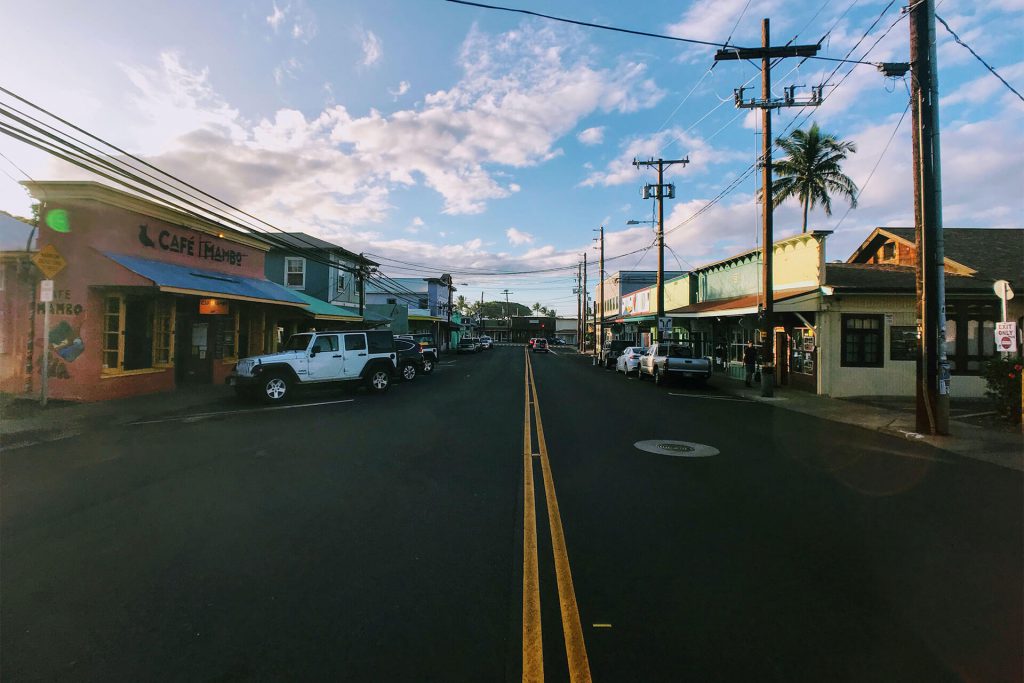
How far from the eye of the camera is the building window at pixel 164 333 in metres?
17.0

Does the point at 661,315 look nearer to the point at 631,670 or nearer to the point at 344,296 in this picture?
the point at 344,296

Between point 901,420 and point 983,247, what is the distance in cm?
1333

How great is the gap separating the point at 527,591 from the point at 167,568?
288cm

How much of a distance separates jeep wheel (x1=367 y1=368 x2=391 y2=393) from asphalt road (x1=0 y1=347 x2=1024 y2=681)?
876 cm

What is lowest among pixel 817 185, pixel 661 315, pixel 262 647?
pixel 262 647

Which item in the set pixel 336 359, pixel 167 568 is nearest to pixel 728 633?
pixel 167 568

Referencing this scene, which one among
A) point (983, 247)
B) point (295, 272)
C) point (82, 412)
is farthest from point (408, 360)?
point (983, 247)

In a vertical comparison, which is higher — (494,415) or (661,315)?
(661,315)

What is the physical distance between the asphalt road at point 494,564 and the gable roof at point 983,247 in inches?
552

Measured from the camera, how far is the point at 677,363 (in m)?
20.8

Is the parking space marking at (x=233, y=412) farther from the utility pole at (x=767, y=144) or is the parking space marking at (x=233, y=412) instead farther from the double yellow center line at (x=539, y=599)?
the utility pole at (x=767, y=144)

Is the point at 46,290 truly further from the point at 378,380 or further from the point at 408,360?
the point at 408,360

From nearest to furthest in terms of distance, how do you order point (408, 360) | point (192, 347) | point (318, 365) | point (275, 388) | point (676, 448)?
point (676, 448), point (275, 388), point (318, 365), point (192, 347), point (408, 360)

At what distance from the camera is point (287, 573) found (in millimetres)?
4117
